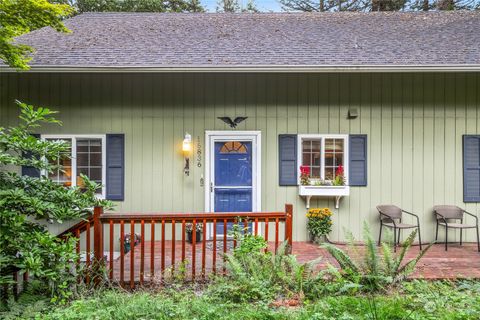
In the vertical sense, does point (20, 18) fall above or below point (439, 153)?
above

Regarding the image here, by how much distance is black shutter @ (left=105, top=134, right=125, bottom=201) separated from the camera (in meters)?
5.73

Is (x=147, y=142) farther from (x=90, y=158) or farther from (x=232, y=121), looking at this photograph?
(x=232, y=121)

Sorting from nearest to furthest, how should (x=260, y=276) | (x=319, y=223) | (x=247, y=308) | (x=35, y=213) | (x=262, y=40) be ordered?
1. (x=247, y=308)
2. (x=35, y=213)
3. (x=260, y=276)
4. (x=319, y=223)
5. (x=262, y=40)

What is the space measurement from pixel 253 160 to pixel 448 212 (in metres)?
3.30

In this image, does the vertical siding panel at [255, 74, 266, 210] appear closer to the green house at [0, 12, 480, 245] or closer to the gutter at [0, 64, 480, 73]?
the green house at [0, 12, 480, 245]

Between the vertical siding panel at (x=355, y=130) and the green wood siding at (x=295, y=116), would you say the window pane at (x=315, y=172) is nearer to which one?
the green wood siding at (x=295, y=116)

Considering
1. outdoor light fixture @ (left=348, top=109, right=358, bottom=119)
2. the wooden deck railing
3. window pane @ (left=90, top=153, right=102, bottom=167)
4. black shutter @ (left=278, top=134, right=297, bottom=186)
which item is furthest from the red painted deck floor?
outdoor light fixture @ (left=348, top=109, right=358, bottom=119)

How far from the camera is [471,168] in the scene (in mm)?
5715

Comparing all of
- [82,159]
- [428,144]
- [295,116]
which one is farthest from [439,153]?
[82,159]

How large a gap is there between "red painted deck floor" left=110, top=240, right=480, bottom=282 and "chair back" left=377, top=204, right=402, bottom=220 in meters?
0.55

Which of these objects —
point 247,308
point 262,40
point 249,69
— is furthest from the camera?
point 262,40

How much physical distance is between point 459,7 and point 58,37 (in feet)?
43.1

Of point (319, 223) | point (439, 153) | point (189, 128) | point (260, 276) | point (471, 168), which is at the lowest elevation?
point (260, 276)

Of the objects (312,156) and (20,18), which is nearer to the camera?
(20,18)
